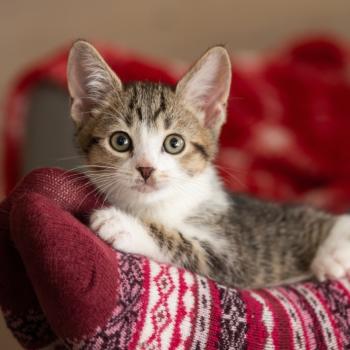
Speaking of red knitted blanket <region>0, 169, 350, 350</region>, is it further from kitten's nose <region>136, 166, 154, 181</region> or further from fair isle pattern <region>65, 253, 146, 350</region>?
kitten's nose <region>136, 166, 154, 181</region>

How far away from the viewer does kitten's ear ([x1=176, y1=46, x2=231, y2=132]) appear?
1.20 meters

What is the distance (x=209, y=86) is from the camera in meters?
1.26

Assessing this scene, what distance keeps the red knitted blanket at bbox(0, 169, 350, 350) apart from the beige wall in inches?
76.1

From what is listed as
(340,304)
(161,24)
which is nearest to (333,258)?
(340,304)

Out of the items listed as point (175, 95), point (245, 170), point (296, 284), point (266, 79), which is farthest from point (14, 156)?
point (296, 284)

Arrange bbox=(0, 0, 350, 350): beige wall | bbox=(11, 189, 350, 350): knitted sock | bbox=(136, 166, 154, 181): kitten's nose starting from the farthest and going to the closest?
1. bbox=(0, 0, 350, 350): beige wall
2. bbox=(136, 166, 154, 181): kitten's nose
3. bbox=(11, 189, 350, 350): knitted sock

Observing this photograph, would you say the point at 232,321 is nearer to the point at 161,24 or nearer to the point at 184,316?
the point at 184,316

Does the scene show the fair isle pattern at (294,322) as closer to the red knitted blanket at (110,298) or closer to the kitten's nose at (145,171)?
the red knitted blanket at (110,298)

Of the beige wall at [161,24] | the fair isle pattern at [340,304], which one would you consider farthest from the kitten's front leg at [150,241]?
the beige wall at [161,24]

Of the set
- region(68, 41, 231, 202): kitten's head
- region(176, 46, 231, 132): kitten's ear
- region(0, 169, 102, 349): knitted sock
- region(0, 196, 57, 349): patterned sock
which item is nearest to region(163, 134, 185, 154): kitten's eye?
region(68, 41, 231, 202): kitten's head

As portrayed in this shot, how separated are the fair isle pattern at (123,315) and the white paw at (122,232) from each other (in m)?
0.05

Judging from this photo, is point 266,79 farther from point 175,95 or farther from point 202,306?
point 202,306

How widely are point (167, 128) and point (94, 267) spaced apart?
39cm

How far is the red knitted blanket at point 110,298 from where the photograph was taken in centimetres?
84
